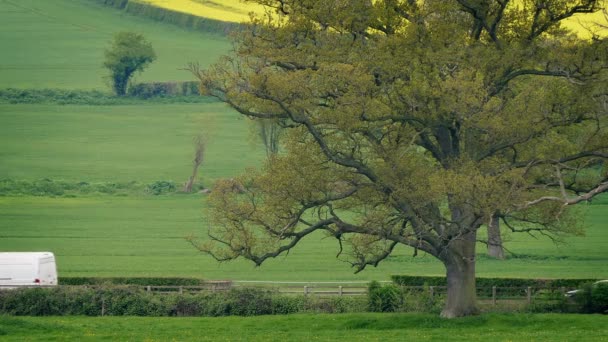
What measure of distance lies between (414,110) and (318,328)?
8.64 meters

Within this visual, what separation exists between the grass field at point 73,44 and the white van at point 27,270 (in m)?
84.9

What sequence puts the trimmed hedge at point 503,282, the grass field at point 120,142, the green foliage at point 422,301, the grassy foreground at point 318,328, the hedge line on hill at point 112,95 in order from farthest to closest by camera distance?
the hedge line on hill at point 112,95
the grass field at point 120,142
the trimmed hedge at point 503,282
the green foliage at point 422,301
the grassy foreground at point 318,328

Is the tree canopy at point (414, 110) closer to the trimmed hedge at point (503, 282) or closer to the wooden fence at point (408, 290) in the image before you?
the wooden fence at point (408, 290)

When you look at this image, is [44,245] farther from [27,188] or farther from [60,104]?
[60,104]

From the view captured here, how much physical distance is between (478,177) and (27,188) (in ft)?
198

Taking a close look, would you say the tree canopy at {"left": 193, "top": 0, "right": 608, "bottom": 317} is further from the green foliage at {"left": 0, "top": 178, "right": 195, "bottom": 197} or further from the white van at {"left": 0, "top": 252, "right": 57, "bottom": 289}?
the green foliage at {"left": 0, "top": 178, "right": 195, "bottom": 197}

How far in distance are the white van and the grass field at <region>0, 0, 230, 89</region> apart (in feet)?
278

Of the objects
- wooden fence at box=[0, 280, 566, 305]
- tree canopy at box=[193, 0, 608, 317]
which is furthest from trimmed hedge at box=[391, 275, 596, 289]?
tree canopy at box=[193, 0, 608, 317]

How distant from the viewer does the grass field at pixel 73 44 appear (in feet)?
463

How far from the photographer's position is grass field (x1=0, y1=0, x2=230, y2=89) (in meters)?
141

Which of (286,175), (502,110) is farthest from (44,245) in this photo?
(502,110)

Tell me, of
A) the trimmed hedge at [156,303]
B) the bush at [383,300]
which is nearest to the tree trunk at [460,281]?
the bush at [383,300]

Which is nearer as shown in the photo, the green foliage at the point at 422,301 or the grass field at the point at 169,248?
the green foliage at the point at 422,301

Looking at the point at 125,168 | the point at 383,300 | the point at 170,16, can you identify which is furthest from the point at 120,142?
the point at 383,300
